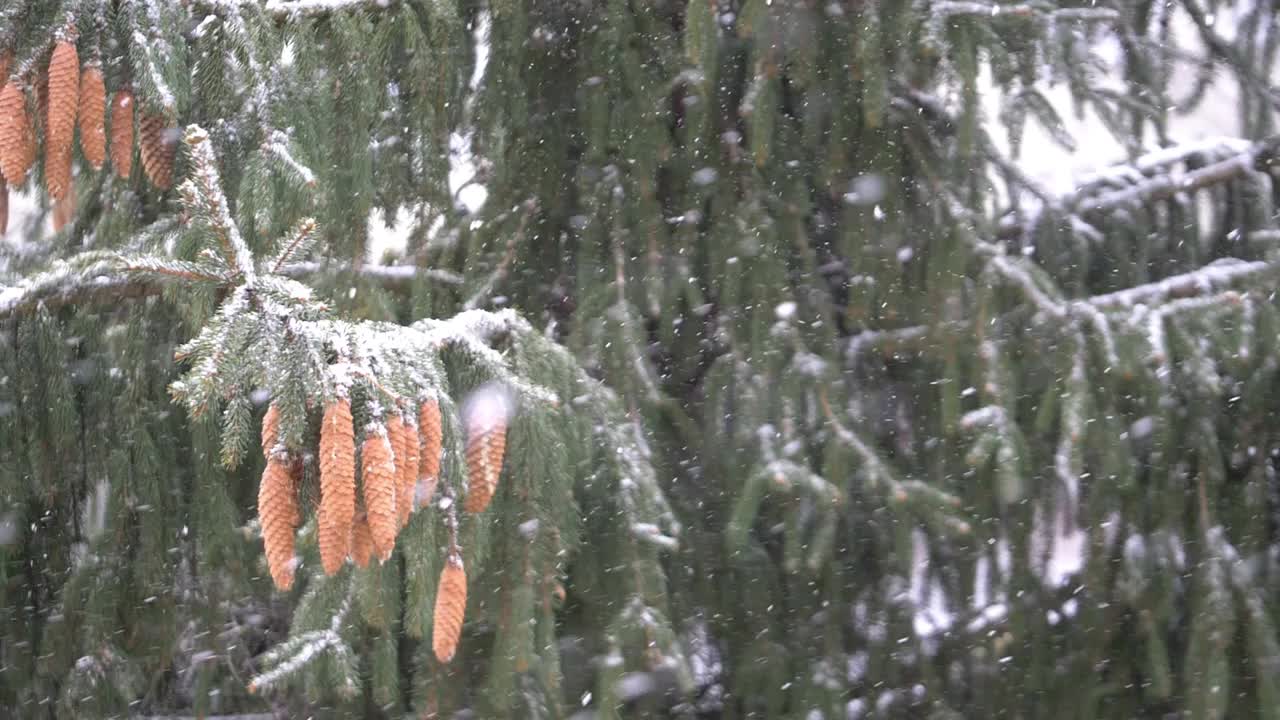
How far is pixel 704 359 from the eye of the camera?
3.65 metres

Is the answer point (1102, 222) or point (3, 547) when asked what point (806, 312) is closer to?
point (1102, 222)

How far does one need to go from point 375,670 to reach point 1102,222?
9.36 ft

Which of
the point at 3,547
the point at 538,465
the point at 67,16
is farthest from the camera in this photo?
the point at 3,547

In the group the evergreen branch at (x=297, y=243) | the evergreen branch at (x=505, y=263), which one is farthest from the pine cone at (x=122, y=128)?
the evergreen branch at (x=505, y=263)

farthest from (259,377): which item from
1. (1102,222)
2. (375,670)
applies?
(1102,222)

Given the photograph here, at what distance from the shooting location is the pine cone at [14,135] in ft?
5.79

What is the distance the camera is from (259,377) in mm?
1390

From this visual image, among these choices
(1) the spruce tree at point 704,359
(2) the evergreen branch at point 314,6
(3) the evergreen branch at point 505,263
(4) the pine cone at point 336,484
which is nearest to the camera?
(4) the pine cone at point 336,484

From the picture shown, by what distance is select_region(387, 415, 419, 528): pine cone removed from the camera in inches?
54.8

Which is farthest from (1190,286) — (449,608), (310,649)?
(310,649)

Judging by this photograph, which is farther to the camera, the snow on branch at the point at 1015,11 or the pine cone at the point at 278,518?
the snow on branch at the point at 1015,11

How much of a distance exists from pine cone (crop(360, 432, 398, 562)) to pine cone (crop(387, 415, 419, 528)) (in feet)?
0.18

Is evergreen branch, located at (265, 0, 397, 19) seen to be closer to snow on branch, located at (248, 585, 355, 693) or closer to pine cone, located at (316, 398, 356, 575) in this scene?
snow on branch, located at (248, 585, 355, 693)

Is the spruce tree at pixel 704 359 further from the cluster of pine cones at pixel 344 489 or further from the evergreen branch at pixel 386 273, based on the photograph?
the cluster of pine cones at pixel 344 489
